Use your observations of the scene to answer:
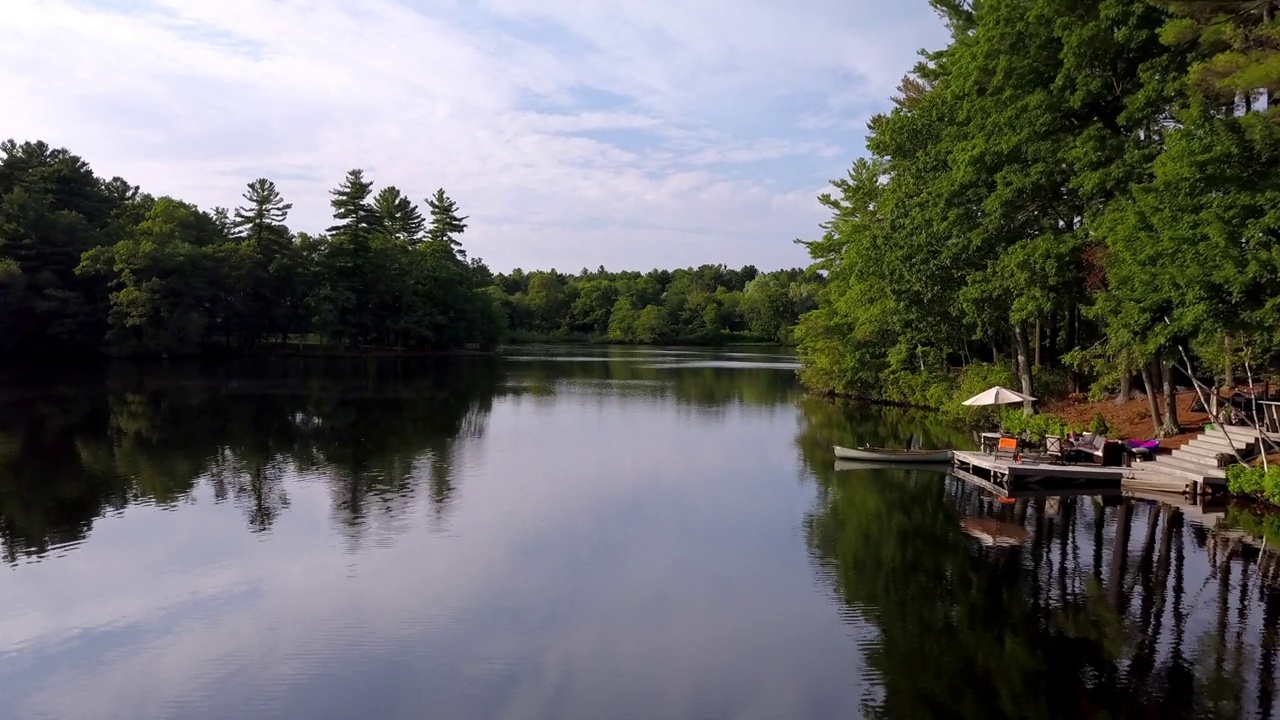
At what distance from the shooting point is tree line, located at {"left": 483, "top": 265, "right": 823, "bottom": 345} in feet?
370

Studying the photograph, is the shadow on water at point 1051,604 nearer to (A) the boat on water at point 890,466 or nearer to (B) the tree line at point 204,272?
(A) the boat on water at point 890,466

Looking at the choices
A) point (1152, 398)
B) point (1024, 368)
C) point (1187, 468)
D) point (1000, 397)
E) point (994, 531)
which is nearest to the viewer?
point (994, 531)

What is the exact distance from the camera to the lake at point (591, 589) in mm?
8555

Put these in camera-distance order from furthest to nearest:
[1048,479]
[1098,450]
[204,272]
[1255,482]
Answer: [204,272] < [1098,450] < [1048,479] < [1255,482]

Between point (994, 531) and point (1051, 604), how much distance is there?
4.06m

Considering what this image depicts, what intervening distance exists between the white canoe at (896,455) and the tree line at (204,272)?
161 ft

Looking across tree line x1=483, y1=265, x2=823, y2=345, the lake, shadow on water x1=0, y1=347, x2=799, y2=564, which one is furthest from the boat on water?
tree line x1=483, y1=265, x2=823, y2=345

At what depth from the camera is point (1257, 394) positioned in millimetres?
20312

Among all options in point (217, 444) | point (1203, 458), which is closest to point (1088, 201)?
point (1203, 458)

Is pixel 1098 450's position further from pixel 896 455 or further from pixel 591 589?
pixel 591 589

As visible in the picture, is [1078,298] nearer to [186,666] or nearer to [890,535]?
[890,535]

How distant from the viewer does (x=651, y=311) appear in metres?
116

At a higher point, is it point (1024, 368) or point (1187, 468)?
point (1024, 368)

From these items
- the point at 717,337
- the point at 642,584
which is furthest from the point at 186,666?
the point at 717,337
